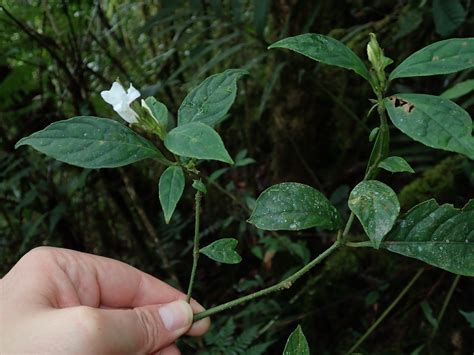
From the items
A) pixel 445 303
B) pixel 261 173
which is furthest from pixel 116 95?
pixel 261 173

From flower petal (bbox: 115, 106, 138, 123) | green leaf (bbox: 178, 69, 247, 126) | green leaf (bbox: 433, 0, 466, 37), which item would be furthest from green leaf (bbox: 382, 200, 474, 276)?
green leaf (bbox: 433, 0, 466, 37)

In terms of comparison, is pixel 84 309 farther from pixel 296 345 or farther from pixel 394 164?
pixel 394 164

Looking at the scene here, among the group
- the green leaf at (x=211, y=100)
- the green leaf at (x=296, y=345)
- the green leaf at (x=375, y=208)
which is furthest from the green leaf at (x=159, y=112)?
the green leaf at (x=296, y=345)

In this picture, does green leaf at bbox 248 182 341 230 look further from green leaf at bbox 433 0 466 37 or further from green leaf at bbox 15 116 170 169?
green leaf at bbox 433 0 466 37

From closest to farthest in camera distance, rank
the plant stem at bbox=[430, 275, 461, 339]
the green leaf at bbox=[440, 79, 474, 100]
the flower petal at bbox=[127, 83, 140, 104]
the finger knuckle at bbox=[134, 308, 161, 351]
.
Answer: the flower petal at bbox=[127, 83, 140, 104], the finger knuckle at bbox=[134, 308, 161, 351], the green leaf at bbox=[440, 79, 474, 100], the plant stem at bbox=[430, 275, 461, 339]

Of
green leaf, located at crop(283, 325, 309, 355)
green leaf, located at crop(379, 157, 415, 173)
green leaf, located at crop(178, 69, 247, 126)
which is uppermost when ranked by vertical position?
green leaf, located at crop(178, 69, 247, 126)

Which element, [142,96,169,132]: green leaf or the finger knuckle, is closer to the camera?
[142,96,169,132]: green leaf

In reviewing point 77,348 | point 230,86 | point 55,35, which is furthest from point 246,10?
point 77,348
